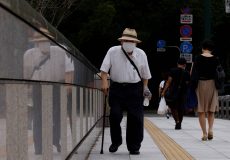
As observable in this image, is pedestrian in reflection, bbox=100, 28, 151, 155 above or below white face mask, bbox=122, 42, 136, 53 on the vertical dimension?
below

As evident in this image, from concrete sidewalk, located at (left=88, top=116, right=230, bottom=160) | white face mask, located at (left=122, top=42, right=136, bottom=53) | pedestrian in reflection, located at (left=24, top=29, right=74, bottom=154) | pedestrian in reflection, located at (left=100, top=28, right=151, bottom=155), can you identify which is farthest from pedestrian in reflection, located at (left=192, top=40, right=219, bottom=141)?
pedestrian in reflection, located at (left=24, top=29, right=74, bottom=154)

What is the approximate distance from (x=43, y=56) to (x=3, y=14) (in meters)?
1.35

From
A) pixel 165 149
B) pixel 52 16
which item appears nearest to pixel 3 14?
pixel 165 149

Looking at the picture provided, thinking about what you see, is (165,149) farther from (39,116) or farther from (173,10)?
(173,10)

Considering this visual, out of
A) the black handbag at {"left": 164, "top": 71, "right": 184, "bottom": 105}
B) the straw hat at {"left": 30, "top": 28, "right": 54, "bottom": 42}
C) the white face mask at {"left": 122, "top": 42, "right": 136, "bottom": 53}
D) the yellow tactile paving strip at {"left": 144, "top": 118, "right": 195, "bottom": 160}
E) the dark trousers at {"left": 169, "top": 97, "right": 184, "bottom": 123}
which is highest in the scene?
the white face mask at {"left": 122, "top": 42, "right": 136, "bottom": 53}

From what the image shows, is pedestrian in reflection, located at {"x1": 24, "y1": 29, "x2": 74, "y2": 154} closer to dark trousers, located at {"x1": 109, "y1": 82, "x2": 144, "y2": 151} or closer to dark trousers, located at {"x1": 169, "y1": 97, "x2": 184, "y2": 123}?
dark trousers, located at {"x1": 109, "y1": 82, "x2": 144, "y2": 151}

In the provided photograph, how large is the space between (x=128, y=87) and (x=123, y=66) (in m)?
0.29

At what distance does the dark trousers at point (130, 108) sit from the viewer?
9203 millimetres

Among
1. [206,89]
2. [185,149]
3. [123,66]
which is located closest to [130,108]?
[123,66]

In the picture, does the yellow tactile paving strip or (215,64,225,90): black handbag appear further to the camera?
(215,64,225,90): black handbag

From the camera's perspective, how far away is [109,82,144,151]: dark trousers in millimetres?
9203

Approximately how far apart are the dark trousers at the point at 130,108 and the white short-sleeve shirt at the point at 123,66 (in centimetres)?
9

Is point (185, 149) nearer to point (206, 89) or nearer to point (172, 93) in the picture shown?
point (206, 89)

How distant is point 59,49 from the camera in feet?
18.1
